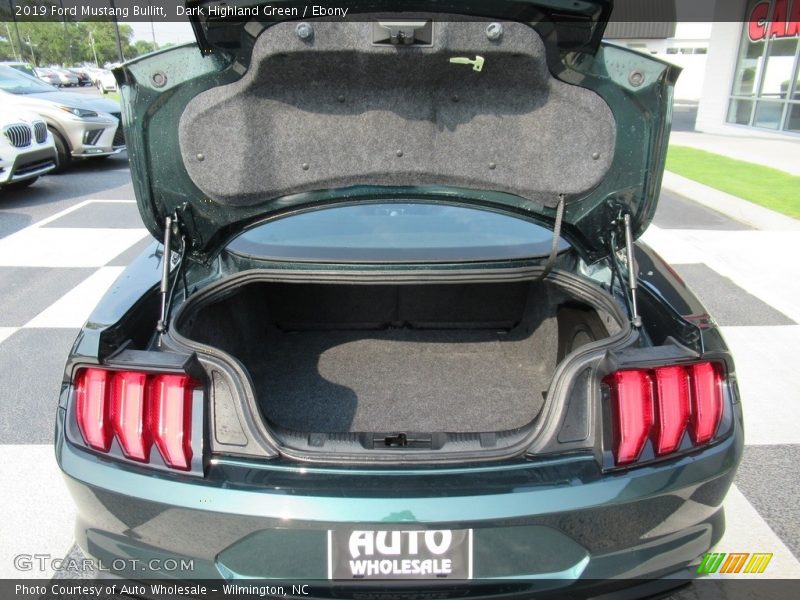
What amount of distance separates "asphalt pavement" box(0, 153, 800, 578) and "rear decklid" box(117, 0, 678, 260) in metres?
1.28

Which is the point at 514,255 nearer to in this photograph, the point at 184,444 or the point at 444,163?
the point at 444,163

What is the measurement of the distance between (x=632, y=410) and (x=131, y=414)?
49.5 inches

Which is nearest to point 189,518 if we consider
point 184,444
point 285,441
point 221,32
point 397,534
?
point 184,444

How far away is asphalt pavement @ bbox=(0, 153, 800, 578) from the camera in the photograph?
7.43 feet

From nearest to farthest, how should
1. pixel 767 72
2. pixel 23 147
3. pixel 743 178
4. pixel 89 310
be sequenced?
pixel 89 310 → pixel 23 147 → pixel 743 178 → pixel 767 72

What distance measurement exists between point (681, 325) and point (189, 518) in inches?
55.0

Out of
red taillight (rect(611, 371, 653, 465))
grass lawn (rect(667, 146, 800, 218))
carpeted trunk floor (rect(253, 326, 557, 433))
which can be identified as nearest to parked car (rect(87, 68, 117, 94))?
carpeted trunk floor (rect(253, 326, 557, 433))

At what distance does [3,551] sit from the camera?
82.6 inches

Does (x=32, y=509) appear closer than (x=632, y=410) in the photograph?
No

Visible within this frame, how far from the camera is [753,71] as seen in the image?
46.5 ft


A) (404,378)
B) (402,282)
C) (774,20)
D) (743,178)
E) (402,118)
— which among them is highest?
(774,20)

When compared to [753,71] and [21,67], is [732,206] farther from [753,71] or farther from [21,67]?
[21,67]

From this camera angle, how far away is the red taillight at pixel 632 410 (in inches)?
56.6

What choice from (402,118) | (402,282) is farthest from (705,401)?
(402,118)
